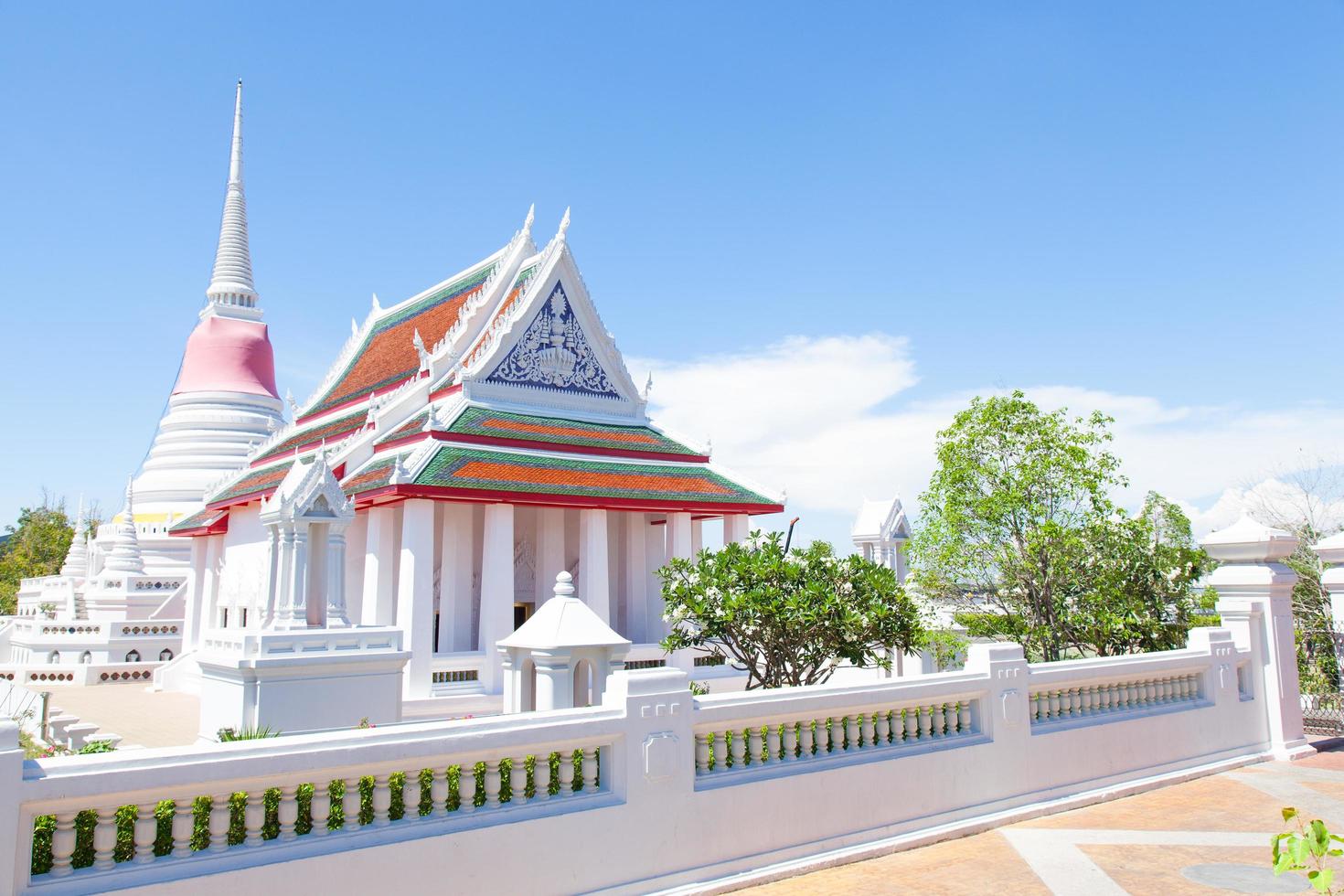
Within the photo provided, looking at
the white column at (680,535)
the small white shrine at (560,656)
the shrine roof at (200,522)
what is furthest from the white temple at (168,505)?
the small white shrine at (560,656)

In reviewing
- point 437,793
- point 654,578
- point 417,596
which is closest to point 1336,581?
point 437,793

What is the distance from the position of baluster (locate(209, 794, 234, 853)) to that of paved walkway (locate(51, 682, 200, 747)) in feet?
31.4

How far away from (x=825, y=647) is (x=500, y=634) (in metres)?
7.34

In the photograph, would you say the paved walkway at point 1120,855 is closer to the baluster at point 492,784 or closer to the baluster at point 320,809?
the baluster at point 492,784

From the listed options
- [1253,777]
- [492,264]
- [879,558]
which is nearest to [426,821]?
[1253,777]

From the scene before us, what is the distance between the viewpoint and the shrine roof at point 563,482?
16625 mm

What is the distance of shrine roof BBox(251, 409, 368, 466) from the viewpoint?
72.8ft

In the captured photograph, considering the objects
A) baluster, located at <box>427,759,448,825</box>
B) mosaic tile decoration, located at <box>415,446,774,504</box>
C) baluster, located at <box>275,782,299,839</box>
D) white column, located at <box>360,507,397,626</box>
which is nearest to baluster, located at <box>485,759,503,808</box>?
baluster, located at <box>427,759,448,825</box>

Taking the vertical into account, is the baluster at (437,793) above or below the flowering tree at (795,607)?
below

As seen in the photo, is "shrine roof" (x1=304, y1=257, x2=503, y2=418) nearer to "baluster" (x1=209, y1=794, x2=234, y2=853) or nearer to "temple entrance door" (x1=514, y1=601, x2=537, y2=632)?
"temple entrance door" (x1=514, y1=601, x2=537, y2=632)

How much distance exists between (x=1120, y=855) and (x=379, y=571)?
13.5m

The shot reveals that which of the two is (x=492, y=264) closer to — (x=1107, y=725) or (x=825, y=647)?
(x=825, y=647)

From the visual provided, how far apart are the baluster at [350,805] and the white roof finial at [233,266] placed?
3616 cm

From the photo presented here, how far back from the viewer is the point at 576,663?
382 inches
